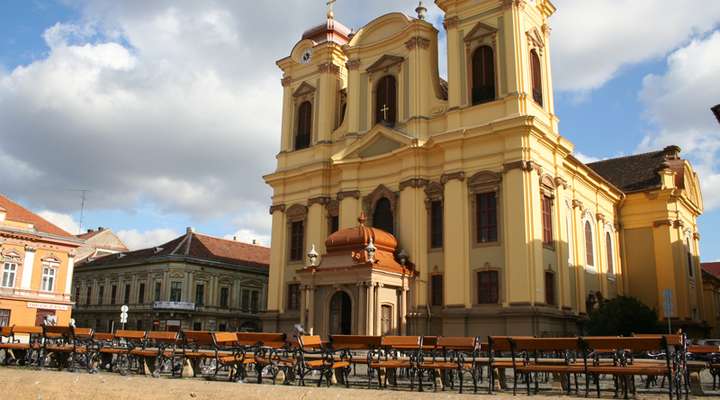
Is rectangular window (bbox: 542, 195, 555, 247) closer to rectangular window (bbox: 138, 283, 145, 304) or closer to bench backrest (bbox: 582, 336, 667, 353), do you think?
bench backrest (bbox: 582, 336, 667, 353)

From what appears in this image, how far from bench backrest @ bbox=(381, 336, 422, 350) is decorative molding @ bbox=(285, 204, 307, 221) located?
22571mm

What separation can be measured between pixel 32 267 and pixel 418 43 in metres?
27.4

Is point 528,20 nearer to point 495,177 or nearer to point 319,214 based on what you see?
point 495,177

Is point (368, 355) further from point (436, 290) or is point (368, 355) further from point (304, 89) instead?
point (304, 89)

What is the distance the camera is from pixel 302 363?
12680 millimetres

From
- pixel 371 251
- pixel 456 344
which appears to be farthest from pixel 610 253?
pixel 456 344

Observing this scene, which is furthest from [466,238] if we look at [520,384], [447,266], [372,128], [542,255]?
[520,384]

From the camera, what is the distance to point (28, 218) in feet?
137

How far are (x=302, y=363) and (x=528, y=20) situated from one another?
2289 centimetres

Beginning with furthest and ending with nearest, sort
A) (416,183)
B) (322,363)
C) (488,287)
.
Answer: (416,183)
(488,287)
(322,363)

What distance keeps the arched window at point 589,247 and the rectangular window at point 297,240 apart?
1468cm

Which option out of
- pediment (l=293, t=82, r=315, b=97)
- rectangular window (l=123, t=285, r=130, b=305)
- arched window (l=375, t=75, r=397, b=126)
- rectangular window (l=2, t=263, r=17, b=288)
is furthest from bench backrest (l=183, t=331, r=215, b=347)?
rectangular window (l=123, t=285, r=130, b=305)

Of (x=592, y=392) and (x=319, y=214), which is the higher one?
(x=319, y=214)

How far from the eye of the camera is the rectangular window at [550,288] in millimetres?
27391
